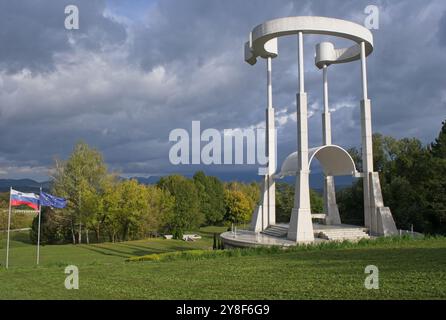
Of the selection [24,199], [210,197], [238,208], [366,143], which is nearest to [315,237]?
[366,143]

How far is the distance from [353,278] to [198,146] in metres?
10.7

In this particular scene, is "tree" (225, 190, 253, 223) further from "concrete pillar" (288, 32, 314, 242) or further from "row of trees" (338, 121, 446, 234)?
"concrete pillar" (288, 32, 314, 242)

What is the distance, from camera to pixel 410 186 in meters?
25.7

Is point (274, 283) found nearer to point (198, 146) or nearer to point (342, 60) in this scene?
point (198, 146)

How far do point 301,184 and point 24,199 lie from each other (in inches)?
487

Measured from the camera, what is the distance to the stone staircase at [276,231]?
20.5 metres

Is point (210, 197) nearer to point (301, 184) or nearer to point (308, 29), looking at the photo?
point (301, 184)

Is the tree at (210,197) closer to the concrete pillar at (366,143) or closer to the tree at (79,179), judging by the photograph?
the tree at (79,179)

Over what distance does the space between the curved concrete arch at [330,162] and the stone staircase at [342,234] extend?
3411mm

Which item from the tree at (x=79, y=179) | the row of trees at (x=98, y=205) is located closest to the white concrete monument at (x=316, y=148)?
the row of trees at (x=98, y=205)

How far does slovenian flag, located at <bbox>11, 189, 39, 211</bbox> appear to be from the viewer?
16828 mm

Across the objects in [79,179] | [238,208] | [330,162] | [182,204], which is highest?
[330,162]

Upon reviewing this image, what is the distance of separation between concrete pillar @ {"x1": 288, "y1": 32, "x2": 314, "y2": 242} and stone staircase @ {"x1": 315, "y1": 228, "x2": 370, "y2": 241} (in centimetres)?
106
